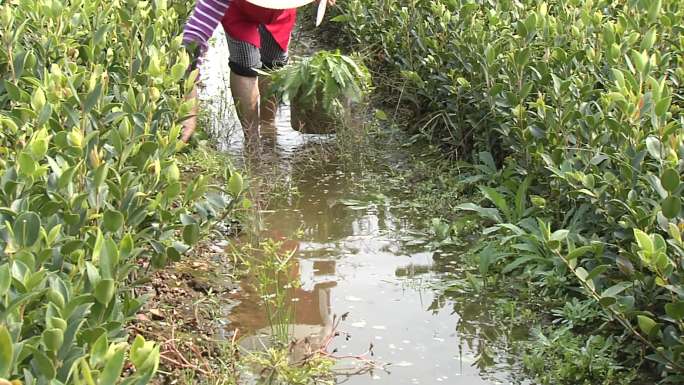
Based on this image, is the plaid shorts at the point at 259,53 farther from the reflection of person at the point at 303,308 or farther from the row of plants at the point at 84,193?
the reflection of person at the point at 303,308

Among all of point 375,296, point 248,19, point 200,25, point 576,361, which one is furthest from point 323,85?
point 576,361

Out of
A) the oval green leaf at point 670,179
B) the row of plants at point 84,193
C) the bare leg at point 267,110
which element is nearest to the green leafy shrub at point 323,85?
the bare leg at point 267,110

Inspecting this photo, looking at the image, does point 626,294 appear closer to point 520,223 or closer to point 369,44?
point 520,223

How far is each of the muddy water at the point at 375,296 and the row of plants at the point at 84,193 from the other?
71cm

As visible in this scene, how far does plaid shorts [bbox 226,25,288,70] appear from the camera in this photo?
540 centimetres

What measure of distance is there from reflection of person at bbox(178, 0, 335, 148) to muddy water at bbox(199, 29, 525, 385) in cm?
64

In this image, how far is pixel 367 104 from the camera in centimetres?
580

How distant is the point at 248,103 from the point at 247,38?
0.37 meters

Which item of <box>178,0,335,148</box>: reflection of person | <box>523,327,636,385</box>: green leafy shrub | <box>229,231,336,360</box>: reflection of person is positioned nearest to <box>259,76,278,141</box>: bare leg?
<box>178,0,335,148</box>: reflection of person

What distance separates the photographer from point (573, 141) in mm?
3738

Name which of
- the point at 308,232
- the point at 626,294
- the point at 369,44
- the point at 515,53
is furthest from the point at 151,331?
the point at 369,44

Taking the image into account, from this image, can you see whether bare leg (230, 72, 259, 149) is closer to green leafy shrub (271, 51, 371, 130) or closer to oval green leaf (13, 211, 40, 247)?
green leafy shrub (271, 51, 371, 130)

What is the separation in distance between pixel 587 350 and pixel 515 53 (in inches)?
59.5

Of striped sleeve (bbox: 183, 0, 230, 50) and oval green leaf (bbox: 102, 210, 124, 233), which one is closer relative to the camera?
oval green leaf (bbox: 102, 210, 124, 233)
